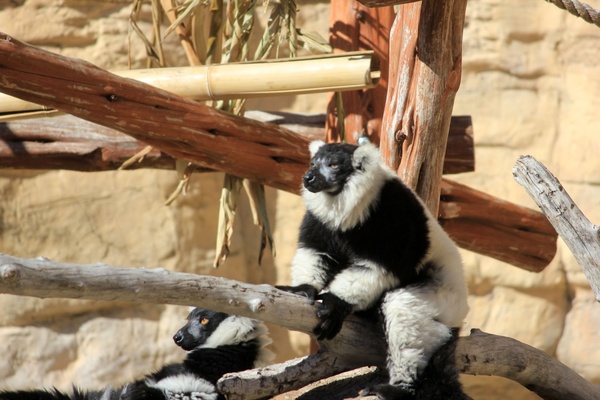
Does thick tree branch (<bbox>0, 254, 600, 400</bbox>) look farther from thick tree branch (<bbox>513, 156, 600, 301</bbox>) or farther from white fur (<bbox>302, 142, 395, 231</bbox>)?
thick tree branch (<bbox>513, 156, 600, 301</bbox>)

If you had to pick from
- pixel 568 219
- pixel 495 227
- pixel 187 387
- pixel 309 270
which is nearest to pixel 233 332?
pixel 187 387

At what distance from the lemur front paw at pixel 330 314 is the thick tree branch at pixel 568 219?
101 cm

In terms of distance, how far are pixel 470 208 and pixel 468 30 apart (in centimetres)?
286

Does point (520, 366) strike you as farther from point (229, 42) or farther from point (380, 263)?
point (229, 42)

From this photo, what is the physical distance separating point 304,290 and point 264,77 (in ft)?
5.80

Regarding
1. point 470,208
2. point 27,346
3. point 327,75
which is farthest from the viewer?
point 27,346

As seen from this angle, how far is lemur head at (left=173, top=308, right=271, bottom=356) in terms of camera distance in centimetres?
434

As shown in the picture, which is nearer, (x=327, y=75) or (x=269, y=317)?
(x=269, y=317)

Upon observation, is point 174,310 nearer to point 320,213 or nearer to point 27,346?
point 27,346

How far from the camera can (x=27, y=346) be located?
735 cm

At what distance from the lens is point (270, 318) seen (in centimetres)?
333

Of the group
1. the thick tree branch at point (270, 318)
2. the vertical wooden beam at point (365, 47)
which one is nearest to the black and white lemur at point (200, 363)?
the thick tree branch at point (270, 318)

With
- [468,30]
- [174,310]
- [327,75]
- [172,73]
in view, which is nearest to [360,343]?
[327,75]

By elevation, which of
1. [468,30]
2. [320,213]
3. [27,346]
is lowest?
[27,346]
